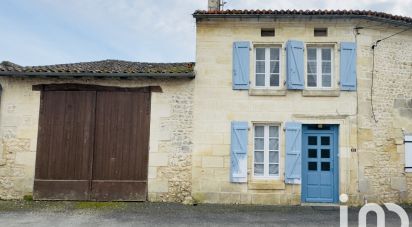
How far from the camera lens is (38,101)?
33.9ft

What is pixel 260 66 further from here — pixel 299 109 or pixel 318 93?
pixel 318 93

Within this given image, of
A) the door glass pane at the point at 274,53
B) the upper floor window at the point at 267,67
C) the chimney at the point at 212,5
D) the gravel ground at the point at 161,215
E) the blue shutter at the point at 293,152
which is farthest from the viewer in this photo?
the chimney at the point at 212,5

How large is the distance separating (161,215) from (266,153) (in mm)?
3314

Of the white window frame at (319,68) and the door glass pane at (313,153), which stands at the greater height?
the white window frame at (319,68)

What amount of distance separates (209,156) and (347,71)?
4351 mm

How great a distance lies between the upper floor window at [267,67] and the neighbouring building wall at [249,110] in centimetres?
19

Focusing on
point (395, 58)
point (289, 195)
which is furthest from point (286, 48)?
point (289, 195)

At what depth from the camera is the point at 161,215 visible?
859cm

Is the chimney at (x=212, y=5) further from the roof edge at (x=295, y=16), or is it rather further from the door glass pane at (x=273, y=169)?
the door glass pane at (x=273, y=169)

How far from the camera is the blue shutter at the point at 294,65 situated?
33.2 feet

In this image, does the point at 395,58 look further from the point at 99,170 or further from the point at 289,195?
the point at 99,170

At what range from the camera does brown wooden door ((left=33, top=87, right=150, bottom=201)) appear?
10062mm

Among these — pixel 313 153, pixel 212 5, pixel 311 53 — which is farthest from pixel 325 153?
pixel 212 5

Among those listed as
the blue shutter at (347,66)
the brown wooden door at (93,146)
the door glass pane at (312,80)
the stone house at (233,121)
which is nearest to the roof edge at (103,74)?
the stone house at (233,121)
